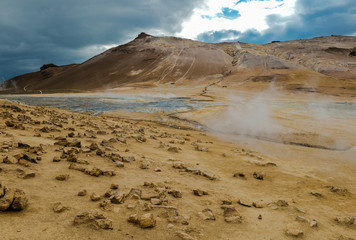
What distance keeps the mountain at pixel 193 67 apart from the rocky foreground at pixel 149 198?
51.0m

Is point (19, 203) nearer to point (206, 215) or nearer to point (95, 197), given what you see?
point (95, 197)

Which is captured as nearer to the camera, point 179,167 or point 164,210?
point 164,210

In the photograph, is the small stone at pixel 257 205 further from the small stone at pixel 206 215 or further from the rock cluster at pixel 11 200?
the rock cluster at pixel 11 200

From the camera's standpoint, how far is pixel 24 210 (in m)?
3.14

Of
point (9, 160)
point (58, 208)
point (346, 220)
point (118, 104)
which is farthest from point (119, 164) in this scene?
point (118, 104)

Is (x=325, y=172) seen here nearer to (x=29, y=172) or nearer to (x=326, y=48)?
(x=29, y=172)

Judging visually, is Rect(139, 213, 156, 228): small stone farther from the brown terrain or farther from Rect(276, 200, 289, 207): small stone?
Rect(276, 200, 289, 207): small stone

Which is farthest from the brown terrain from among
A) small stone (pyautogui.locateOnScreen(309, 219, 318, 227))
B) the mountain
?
the mountain

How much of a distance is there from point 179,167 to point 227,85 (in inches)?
2180

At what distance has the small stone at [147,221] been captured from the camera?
10.8 ft

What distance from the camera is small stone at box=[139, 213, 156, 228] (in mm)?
3281

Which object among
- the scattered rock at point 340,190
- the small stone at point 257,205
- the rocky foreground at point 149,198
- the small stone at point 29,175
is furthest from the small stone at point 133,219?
the scattered rock at point 340,190

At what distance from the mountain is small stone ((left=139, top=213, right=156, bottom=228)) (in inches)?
2139

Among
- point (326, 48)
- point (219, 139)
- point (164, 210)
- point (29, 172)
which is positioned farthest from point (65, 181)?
point (326, 48)
